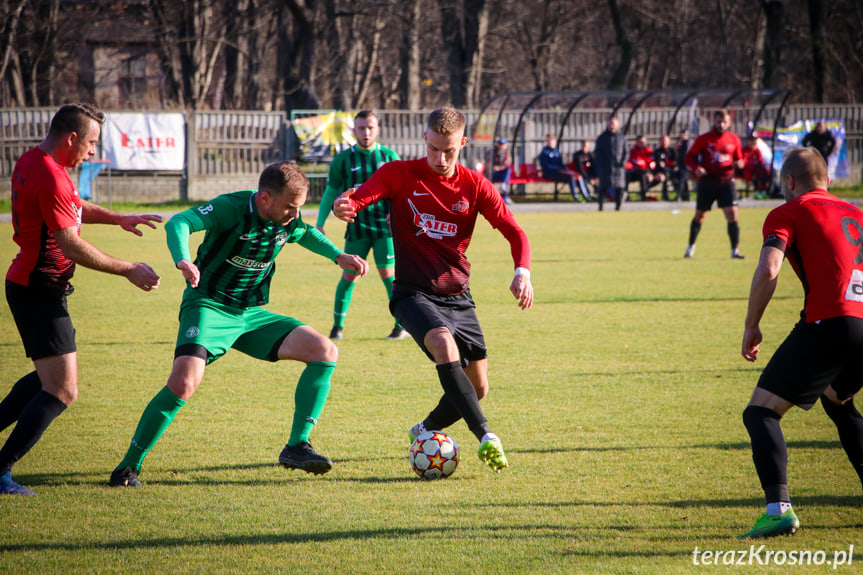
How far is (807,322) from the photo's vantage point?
12.4 feet

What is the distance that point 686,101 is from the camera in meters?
27.5

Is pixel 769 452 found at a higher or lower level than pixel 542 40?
lower

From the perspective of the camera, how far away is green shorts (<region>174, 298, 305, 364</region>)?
178 inches

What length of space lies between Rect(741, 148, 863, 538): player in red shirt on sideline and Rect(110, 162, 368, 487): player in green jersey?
2.06m

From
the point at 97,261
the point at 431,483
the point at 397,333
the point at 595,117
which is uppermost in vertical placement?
the point at 595,117

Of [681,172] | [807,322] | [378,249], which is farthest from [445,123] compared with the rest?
[681,172]

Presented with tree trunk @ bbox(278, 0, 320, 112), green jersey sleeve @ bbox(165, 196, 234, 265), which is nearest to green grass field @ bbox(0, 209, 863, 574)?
green jersey sleeve @ bbox(165, 196, 234, 265)

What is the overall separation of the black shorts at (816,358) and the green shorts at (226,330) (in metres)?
2.48

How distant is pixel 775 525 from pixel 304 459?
2272 millimetres

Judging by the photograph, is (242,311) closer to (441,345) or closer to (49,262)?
(49,262)

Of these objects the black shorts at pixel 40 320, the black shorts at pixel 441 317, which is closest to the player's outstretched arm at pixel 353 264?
the black shorts at pixel 441 317

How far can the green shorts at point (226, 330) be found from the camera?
178 inches

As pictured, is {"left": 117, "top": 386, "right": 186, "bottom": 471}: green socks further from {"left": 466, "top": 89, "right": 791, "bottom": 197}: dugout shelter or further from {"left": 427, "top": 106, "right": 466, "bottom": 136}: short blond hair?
{"left": 466, "top": 89, "right": 791, "bottom": 197}: dugout shelter

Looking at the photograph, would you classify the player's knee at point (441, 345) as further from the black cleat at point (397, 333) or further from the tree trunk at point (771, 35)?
the tree trunk at point (771, 35)
